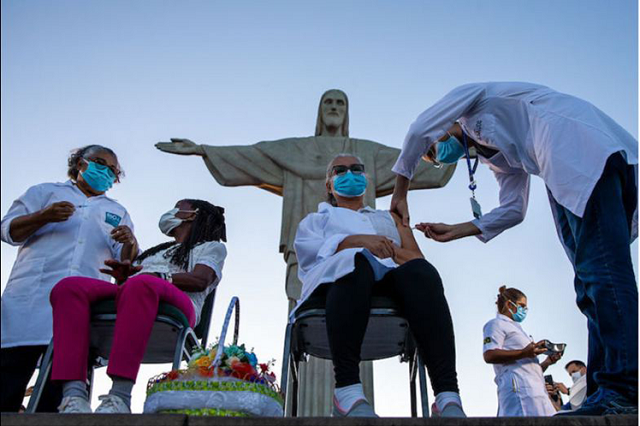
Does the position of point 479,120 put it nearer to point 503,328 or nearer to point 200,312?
point 200,312

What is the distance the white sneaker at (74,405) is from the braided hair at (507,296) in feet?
11.0

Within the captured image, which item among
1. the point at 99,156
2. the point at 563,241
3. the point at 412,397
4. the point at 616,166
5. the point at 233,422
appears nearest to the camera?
the point at 233,422

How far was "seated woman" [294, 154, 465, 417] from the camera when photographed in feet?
8.75

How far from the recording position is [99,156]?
3.85 metres

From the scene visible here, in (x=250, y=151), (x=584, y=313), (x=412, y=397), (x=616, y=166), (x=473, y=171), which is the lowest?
(x=412, y=397)

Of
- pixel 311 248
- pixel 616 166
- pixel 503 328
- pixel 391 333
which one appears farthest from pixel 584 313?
pixel 503 328

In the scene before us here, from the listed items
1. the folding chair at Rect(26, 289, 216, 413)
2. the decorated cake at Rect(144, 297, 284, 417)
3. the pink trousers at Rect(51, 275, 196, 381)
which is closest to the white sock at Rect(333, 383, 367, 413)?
the decorated cake at Rect(144, 297, 284, 417)

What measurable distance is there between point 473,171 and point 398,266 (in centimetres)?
82

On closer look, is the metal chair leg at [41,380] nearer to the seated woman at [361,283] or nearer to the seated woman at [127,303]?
the seated woman at [127,303]

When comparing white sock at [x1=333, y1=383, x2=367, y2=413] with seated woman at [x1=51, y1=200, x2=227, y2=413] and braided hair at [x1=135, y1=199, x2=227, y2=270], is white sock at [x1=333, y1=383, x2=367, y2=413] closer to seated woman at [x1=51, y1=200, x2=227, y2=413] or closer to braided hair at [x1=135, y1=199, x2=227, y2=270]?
seated woman at [x1=51, y1=200, x2=227, y2=413]

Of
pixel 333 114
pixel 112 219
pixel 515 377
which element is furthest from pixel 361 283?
pixel 333 114

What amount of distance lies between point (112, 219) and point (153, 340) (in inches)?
30.2

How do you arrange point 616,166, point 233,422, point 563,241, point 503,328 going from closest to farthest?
point 233,422 < point 616,166 < point 563,241 < point 503,328

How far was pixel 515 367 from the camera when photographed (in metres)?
4.79
